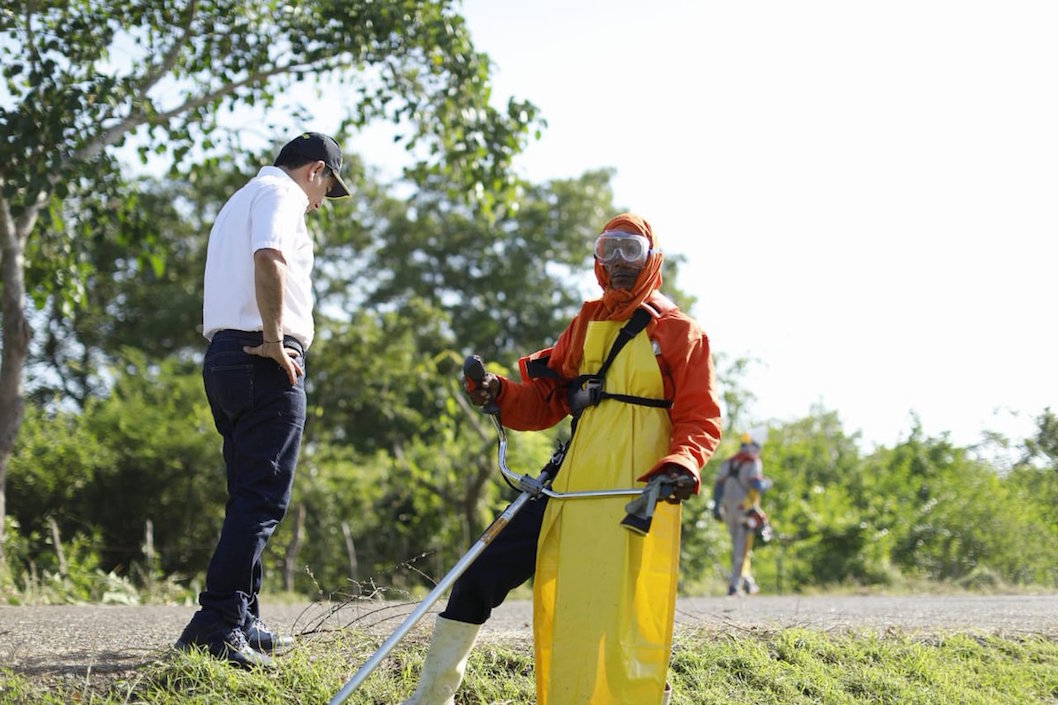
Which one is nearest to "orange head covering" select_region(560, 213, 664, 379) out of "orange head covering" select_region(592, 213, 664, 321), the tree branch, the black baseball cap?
"orange head covering" select_region(592, 213, 664, 321)

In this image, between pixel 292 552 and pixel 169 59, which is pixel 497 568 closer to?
pixel 169 59

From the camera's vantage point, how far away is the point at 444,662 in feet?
13.3

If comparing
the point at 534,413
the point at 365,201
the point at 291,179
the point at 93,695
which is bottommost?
the point at 93,695

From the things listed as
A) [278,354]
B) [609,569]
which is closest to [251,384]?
[278,354]

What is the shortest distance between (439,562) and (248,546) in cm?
1294

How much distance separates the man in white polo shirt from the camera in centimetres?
438

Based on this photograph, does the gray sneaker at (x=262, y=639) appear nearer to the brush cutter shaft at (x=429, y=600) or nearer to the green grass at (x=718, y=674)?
the green grass at (x=718, y=674)

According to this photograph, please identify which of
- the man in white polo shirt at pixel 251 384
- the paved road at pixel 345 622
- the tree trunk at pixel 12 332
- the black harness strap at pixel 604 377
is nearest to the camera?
the black harness strap at pixel 604 377

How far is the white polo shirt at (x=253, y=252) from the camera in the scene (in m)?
4.43

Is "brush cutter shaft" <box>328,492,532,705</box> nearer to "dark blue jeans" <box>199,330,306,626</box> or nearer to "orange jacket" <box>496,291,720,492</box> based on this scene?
"orange jacket" <box>496,291,720,492</box>

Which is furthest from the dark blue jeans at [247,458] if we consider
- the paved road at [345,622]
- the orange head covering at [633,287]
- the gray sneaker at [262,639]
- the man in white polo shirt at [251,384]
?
the orange head covering at [633,287]

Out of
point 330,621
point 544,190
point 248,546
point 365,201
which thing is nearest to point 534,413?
point 248,546

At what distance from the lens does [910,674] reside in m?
5.48

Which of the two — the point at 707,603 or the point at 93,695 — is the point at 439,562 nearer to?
the point at 707,603
